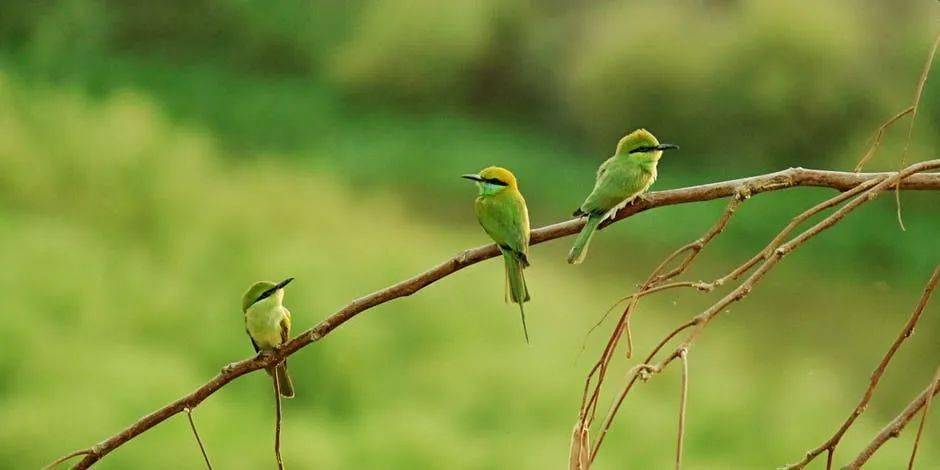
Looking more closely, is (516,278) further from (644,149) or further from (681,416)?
(681,416)

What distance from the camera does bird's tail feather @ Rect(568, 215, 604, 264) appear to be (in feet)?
2.35

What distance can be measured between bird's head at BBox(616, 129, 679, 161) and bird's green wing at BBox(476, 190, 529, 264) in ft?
0.35

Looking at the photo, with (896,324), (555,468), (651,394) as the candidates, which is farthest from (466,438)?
(896,324)

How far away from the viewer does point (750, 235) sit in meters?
2.09

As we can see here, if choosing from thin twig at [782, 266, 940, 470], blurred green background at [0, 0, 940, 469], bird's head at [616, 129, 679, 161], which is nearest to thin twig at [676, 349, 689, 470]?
thin twig at [782, 266, 940, 470]

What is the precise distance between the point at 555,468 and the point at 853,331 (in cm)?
62

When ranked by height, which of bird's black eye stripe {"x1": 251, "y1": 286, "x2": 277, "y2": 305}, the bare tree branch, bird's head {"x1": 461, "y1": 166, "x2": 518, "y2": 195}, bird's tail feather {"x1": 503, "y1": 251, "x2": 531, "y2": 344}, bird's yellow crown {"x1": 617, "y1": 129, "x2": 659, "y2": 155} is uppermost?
bird's head {"x1": 461, "y1": 166, "x2": 518, "y2": 195}

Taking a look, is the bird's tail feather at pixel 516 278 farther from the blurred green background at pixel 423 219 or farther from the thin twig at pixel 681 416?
the blurred green background at pixel 423 219

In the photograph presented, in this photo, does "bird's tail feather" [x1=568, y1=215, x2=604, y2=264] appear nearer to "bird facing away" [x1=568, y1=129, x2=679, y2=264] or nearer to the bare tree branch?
"bird facing away" [x1=568, y1=129, x2=679, y2=264]

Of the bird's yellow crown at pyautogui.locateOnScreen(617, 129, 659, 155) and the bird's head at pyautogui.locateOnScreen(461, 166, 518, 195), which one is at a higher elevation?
the bird's head at pyautogui.locateOnScreen(461, 166, 518, 195)

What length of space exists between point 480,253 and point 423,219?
4.76 feet

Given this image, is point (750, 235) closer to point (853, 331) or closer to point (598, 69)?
point (853, 331)

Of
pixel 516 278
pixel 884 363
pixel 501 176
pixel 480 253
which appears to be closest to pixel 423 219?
pixel 501 176

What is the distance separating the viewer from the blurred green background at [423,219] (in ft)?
6.03
